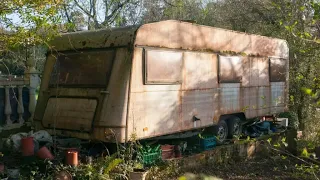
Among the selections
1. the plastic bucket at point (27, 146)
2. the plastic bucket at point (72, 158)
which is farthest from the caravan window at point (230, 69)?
the plastic bucket at point (27, 146)

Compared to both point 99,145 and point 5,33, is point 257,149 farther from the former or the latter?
point 5,33

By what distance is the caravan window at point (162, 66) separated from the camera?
6.95 meters

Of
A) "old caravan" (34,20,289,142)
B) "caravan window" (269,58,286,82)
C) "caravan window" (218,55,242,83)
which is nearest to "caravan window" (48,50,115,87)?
"old caravan" (34,20,289,142)

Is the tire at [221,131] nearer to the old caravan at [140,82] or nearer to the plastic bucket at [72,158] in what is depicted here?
the old caravan at [140,82]

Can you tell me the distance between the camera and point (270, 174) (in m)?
7.85

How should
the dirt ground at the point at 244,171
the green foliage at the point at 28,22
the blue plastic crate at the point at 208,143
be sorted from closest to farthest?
the green foliage at the point at 28,22, the dirt ground at the point at 244,171, the blue plastic crate at the point at 208,143

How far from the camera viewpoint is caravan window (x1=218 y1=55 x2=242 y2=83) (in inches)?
357

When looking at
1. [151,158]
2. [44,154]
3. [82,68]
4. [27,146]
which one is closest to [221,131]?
[151,158]

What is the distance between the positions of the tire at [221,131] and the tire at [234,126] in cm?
17

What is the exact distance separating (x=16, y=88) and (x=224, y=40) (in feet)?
17.2

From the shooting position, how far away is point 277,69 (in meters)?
11.7

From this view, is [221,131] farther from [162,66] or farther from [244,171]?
[162,66]

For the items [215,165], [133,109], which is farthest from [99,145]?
[215,165]

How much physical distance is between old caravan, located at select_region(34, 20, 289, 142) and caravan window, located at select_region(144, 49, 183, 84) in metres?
0.02
